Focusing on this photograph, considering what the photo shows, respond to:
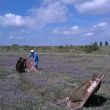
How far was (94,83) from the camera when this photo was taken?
15773 mm

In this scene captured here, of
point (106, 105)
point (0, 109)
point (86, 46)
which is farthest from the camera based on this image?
point (86, 46)

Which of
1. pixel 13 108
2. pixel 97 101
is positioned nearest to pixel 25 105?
pixel 13 108

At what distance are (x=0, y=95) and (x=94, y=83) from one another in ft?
14.1

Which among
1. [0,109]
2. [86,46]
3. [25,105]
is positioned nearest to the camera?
[0,109]

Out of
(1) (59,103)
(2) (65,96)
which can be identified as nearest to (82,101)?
(1) (59,103)

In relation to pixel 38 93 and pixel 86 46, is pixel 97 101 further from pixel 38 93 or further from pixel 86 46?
pixel 86 46

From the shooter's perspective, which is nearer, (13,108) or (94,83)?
(13,108)

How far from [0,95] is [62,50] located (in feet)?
267

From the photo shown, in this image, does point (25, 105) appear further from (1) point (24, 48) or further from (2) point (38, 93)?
(1) point (24, 48)

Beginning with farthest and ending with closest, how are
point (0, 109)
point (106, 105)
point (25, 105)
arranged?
point (106, 105) < point (25, 105) < point (0, 109)

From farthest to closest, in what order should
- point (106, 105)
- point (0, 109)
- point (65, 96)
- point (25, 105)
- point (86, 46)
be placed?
point (86, 46) → point (65, 96) → point (106, 105) → point (25, 105) → point (0, 109)

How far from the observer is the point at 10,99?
1602cm

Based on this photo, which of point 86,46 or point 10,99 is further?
point 86,46

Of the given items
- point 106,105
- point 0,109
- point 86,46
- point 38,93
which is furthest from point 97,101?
point 86,46
